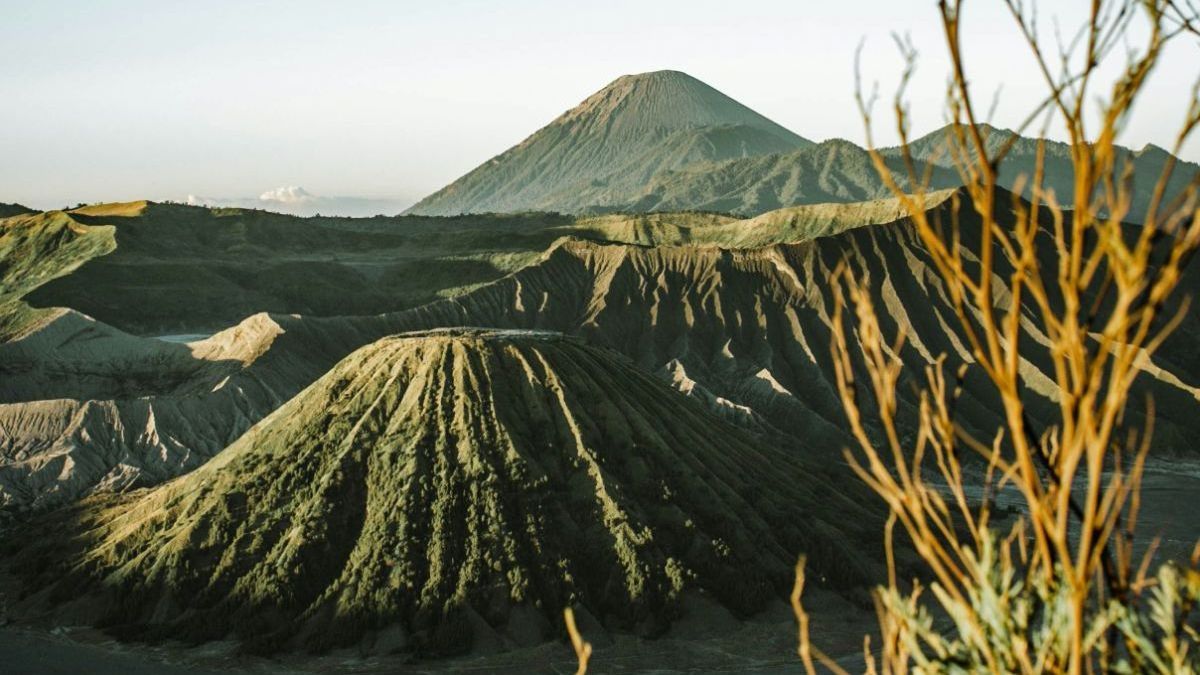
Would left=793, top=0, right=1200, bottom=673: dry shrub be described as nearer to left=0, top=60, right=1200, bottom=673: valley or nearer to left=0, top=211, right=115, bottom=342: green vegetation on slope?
left=0, top=60, right=1200, bottom=673: valley

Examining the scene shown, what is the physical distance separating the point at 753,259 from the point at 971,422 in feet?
48.2

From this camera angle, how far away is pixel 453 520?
101 ft

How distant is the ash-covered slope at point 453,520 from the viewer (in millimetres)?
29109

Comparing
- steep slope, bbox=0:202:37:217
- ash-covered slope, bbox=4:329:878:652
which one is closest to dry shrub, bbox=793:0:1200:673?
ash-covered slope, bbox=4:329:878:652

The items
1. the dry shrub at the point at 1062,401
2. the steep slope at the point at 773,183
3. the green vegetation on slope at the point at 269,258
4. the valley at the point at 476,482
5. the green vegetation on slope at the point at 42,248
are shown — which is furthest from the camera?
the steep slope at the point at 773,183

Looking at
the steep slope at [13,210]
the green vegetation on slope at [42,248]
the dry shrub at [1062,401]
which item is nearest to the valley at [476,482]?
the dry shrub at [1062,401]

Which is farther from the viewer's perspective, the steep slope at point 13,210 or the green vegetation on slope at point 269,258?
the steep slope at point 13,210

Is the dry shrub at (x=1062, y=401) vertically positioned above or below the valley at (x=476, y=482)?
above

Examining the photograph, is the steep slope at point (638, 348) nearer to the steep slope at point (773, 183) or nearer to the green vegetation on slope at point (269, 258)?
the green vegetation on slope at point (269, 258)

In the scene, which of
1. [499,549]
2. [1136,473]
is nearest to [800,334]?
[499,549]

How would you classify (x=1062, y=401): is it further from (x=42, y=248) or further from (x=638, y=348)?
(x=42, y=248)

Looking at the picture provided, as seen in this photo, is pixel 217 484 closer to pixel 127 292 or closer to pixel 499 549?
pixel 499 549

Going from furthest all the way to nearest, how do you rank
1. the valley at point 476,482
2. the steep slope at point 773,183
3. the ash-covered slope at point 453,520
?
1. the steep slope at point 773,183
2. the ash-covered slope at point 453,520
3. the valley at point 476,482

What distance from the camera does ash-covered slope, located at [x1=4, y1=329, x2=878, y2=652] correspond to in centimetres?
2911
